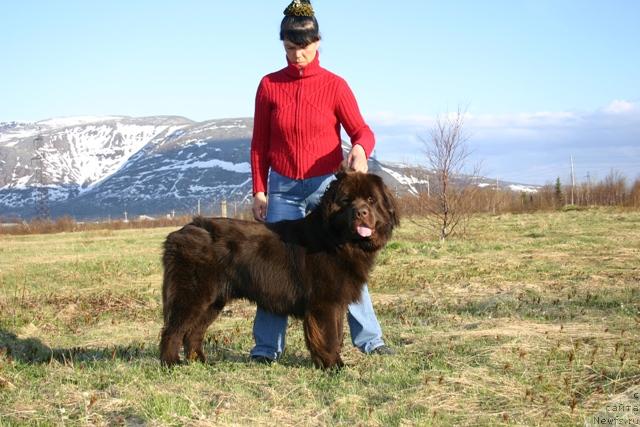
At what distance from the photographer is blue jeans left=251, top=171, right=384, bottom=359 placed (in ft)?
19.2

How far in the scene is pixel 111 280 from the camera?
1320 centimetres

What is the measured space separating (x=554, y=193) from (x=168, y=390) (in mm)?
40522

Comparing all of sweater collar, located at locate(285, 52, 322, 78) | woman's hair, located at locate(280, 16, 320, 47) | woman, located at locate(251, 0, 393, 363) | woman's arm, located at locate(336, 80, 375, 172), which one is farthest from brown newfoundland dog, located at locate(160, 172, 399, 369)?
woman's hair, located at locate(280, 16, 320, 47)

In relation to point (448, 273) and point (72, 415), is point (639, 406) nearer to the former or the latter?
point (72, 415)

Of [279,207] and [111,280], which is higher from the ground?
[279,207]

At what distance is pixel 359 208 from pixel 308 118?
111 centimetres

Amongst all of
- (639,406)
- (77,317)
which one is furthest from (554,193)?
(639,406)

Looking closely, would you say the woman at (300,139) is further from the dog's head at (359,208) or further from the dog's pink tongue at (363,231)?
the dog's pink tongue at (363,231)

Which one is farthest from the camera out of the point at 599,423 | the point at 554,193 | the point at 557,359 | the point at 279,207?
the point at 554,193

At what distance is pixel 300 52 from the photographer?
5617 millimetres

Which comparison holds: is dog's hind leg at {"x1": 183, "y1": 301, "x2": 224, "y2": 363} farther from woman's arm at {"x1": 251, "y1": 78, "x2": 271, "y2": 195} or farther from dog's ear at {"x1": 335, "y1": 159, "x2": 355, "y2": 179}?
dog's ear at {"x1": 335, "y1": 159, "x2": 355, "y2": 179}

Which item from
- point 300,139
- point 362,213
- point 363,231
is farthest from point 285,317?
point 300,139

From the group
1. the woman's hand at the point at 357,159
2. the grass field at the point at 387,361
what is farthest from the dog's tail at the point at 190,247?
the woman's hand at the point at 357,159

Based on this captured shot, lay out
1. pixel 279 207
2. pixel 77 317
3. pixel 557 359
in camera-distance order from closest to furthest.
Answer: pixel 557 359
pixel 279 207
pixel 77 317
